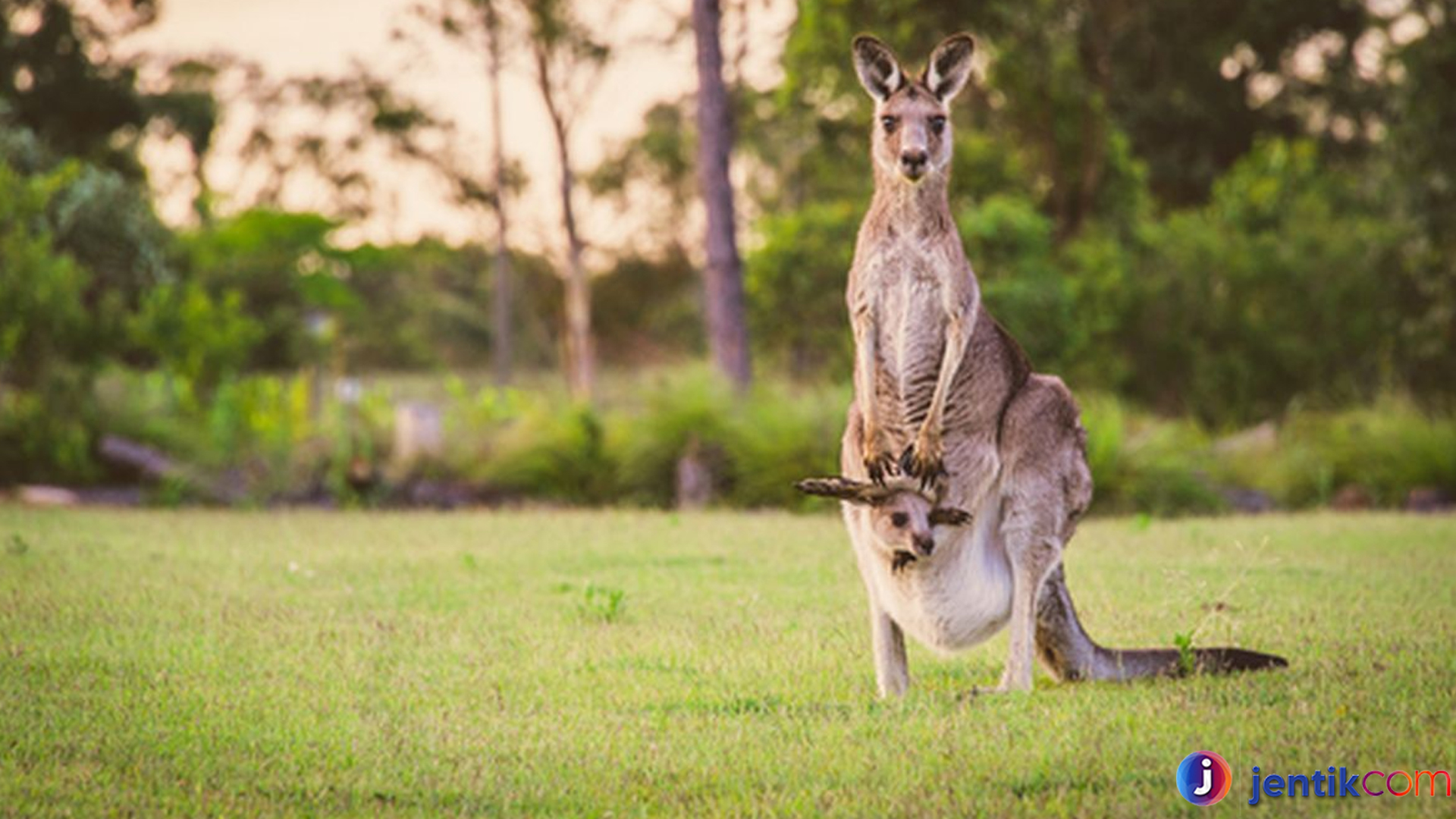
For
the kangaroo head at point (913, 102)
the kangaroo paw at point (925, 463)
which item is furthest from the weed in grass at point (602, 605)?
the kangaroo head at point (913, 102)

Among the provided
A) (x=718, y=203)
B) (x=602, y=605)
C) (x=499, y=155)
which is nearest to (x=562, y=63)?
(x=499, y=155)

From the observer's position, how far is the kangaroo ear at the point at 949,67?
6801mm

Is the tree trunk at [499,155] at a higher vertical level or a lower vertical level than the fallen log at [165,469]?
higher

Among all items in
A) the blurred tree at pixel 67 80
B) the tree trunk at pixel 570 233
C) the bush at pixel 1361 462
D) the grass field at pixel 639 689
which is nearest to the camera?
the grass field at pixel 639 689

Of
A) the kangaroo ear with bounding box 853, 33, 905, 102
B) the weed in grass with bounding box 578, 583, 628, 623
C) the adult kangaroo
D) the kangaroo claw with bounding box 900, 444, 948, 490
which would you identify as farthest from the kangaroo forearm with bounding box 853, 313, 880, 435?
the weed in grass with bounding box 578, 583, 628, 623

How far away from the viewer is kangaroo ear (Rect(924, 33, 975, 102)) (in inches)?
268

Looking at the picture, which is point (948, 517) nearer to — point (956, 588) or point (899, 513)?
point (899, 513)

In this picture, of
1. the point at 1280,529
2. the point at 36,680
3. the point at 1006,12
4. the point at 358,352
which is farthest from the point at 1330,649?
the point at 358,352

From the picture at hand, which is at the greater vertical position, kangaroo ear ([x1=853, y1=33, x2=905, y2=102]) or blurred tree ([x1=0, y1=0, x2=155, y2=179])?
blurred tree ([x1=0, y1=0, x2=155, y2=179])

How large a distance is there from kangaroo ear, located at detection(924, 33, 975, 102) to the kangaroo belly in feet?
5.52

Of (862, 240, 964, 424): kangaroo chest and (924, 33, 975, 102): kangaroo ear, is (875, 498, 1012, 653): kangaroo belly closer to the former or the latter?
(862, 240, 964, 424): kangaroo chest

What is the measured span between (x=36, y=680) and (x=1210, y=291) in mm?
22149

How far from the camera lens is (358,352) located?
47.9 metres

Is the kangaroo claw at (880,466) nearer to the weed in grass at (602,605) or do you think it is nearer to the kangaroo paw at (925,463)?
the kangaroo paw at (925,463)
